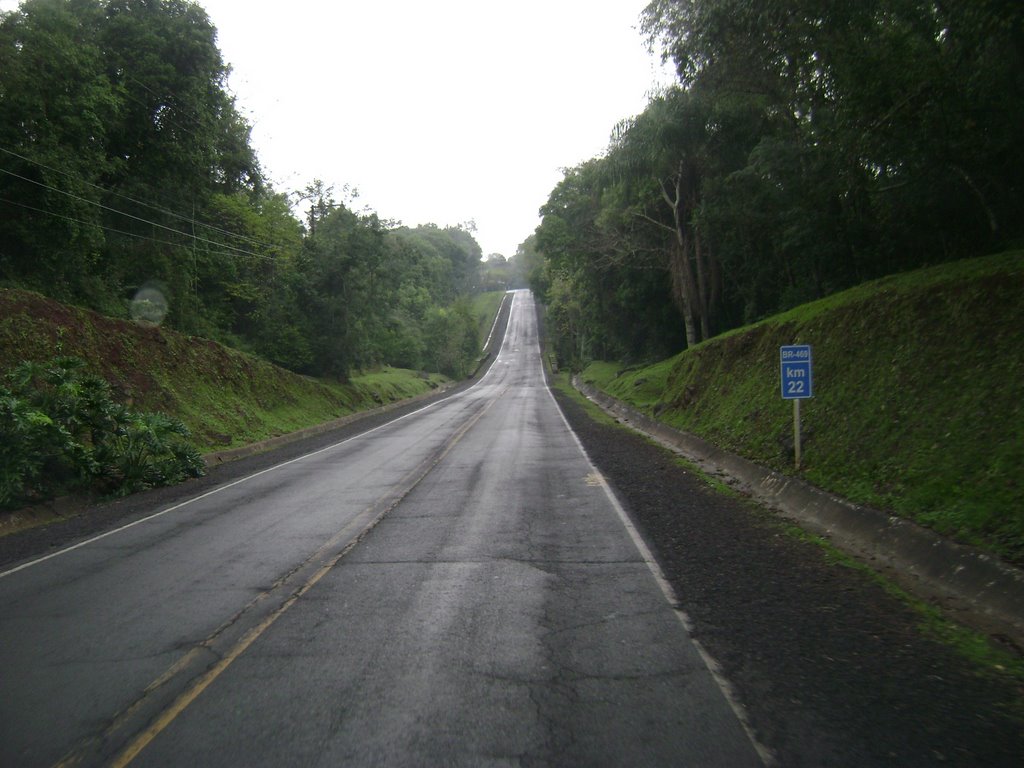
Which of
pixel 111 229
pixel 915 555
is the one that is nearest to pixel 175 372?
pixel 111 229

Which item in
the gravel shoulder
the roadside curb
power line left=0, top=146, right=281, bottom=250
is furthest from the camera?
power line left=0, top=146, right=281, bottom=250

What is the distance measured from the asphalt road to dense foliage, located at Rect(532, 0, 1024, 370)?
28.7 ft

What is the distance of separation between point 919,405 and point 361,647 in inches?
328

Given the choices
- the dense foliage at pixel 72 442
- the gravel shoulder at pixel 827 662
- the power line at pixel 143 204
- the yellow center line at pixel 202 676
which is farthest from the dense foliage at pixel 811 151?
the power line at pixel 143 204

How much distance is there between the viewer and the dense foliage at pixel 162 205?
22.7 metres

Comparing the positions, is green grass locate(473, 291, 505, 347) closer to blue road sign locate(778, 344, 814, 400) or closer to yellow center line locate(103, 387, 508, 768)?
blue road sign locate(778, 344, 814, 400)

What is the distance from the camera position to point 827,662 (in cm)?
520

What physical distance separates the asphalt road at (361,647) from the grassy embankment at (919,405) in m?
3.25

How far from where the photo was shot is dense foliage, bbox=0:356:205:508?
1251cm

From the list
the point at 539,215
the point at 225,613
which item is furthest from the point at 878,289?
the point at 539,215

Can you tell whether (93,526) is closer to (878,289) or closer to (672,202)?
(878,289)

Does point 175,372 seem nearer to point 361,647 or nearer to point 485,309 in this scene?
point 361,647

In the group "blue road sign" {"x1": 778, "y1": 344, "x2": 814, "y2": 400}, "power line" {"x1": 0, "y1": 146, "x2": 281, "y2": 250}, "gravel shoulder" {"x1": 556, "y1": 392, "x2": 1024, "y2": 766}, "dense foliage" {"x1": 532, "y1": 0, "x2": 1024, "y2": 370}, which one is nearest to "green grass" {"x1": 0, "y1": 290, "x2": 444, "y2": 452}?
Answer: "power line" {"x1": 0, "y1": 146, "x2": 281, "y2": 250}

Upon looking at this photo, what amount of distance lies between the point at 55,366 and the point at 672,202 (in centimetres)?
2648
